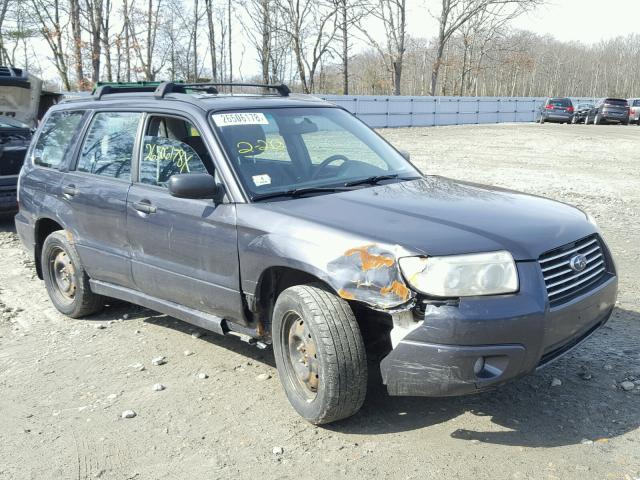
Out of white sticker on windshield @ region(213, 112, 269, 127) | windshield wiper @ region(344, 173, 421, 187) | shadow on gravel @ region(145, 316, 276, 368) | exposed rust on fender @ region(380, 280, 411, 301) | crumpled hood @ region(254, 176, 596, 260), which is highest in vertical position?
white sticker on windshield @ region(213, 112, 269, 127)

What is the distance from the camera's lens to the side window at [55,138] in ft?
18.2

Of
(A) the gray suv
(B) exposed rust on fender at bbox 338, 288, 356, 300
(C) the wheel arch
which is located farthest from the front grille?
(C) the wheel arch

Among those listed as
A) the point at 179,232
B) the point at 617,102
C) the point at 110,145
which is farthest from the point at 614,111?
the point at 179,232

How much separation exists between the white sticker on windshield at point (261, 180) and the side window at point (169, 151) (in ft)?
1.16

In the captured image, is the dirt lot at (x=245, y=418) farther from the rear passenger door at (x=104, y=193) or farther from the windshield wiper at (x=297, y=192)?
the windshield wiper at (x=297, y=192)

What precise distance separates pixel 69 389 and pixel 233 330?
1164 mm

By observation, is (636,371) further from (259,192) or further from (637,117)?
(637,117)

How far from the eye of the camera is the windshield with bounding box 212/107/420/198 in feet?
13.6

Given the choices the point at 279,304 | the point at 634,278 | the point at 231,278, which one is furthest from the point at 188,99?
the point at 634,278

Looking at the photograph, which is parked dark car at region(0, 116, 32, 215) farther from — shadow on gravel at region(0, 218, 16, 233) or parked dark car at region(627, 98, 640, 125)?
parked dark car at region(627, 98, 640, 125)

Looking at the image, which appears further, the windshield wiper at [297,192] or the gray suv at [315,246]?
the windshield wiper at [297,192]

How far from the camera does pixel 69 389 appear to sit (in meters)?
4.31

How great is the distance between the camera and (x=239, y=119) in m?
4.40

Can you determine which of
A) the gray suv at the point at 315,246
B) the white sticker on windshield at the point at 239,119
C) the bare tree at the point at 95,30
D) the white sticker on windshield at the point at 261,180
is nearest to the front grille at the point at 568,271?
the gray suv at the point at 315,246
